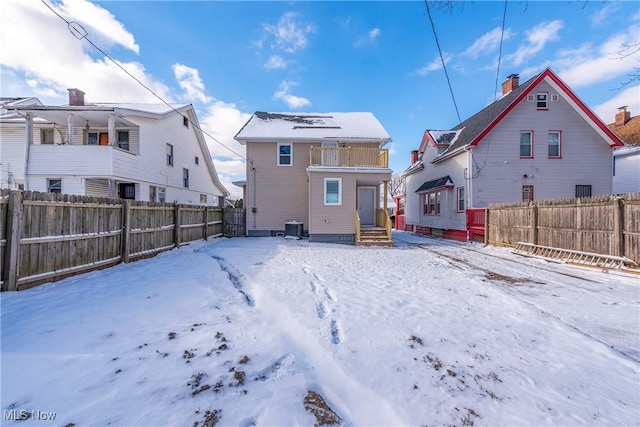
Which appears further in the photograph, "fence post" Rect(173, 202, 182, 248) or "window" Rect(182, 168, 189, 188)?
"window" Rect(182, 168, 189, 188)

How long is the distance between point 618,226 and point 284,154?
44.6ft

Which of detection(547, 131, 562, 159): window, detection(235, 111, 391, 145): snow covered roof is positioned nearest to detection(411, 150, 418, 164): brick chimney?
detection(235, 111, 391, 145): snow covered roof

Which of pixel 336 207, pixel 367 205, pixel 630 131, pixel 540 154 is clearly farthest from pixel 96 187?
pixel 630 131

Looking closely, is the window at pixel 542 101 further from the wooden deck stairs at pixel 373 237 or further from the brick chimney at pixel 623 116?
the brick chimney at pixel 623 116

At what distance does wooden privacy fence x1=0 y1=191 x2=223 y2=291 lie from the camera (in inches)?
185

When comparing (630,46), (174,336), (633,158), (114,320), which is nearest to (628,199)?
(630,46)

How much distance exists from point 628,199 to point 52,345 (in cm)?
1171

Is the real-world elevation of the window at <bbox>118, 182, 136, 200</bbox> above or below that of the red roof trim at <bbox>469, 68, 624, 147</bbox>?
below

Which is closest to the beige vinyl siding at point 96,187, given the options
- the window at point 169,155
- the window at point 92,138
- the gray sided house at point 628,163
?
the window at point 92,138

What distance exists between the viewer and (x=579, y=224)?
26.9 ft

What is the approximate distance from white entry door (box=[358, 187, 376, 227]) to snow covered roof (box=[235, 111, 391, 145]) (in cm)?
290

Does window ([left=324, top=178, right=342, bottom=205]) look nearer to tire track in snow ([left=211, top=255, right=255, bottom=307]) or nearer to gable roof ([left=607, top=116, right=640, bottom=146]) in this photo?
tire track in snow ([left=211, top=255, right=255, bottom=307])

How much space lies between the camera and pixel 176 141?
58.4 feet

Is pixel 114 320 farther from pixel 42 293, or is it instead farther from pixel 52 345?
→ pixel 42 293
